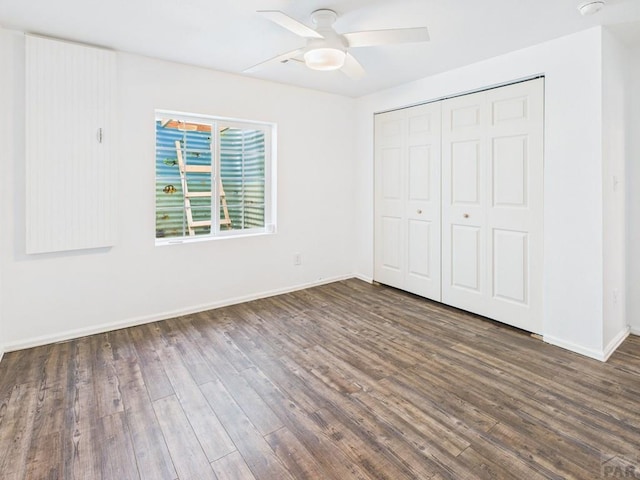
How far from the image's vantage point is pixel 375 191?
4461 mm

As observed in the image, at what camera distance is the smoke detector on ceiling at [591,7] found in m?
2.13

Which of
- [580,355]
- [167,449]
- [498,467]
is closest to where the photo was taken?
[498,467]

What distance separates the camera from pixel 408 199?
4.04m

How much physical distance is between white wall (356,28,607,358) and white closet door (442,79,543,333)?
104 millimetres

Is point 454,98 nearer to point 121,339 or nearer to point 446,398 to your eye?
point 446,398

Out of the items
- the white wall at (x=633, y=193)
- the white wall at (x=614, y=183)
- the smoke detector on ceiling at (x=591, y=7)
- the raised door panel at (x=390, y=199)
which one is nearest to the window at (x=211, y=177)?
the raised door panel at (x=390, y=199)

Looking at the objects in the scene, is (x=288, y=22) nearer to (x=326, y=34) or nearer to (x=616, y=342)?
(x=326, y=34)

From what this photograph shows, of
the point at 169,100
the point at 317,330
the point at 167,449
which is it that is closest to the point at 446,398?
the point at 317,330

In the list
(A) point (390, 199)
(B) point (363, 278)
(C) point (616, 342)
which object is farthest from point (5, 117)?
(C) point (616, 342)

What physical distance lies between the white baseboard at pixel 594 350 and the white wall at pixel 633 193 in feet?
0.78

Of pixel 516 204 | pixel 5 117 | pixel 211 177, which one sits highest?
pixel 5 117

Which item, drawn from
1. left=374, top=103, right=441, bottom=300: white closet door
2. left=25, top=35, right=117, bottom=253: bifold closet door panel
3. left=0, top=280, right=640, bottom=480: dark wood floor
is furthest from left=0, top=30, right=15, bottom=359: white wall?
left=374, top=103, right=441, bottom=300: white closet door

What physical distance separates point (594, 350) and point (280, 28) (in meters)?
3.25

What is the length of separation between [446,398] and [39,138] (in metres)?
3.37
